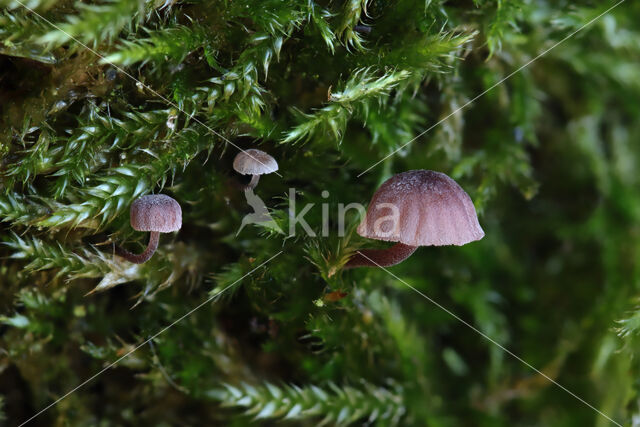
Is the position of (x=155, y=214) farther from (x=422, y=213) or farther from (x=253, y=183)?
(x=422, y=213)

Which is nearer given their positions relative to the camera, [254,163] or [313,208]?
[254,163]

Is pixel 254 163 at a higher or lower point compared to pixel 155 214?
higher

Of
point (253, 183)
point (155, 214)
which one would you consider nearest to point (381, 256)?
point (253, 183)

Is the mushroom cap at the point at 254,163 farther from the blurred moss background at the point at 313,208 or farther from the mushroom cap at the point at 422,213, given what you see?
the mushroom cap at the point at 422,213

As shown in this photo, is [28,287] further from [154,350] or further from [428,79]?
[428,79]

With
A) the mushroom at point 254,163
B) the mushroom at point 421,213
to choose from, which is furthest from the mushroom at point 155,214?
the mushroom at point 421,213

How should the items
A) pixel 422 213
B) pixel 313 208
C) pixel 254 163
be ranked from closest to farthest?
pixel 422 213, pixel 254 163, pixel 313 208

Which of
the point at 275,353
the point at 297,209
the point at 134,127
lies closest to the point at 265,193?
the point at 297,209
